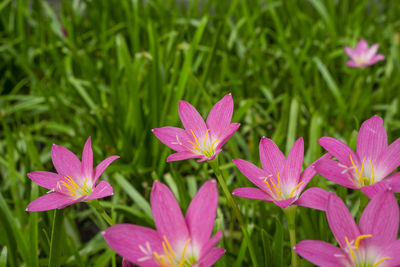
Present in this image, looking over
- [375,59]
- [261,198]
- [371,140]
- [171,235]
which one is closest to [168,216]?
[171,235]

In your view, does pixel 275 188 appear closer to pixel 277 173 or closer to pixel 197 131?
pixel 277 173

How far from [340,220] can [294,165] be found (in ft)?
0.43

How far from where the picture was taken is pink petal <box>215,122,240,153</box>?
608 mm

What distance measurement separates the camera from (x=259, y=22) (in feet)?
7.51

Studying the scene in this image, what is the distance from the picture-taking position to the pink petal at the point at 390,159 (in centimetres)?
60

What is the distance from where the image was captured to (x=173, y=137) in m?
0.69

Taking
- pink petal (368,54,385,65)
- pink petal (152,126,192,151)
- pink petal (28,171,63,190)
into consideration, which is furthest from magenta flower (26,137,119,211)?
pink petal (368,54,385,65)

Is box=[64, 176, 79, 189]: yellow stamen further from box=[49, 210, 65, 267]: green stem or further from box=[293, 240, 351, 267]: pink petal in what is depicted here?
box=[293, 240, 351, 267]: pink petal

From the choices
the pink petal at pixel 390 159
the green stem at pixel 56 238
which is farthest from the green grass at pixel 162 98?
the pink petal at pixel 390 159

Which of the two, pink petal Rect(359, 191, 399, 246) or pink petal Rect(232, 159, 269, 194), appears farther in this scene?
pink petal Rect(232, 159, 269, 194)

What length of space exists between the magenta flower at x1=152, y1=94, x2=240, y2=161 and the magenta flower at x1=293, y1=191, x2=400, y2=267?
0.76 ft

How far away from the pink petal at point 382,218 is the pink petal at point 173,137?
0.31 metres

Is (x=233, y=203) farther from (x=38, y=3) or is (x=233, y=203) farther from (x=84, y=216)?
(x=38, y=3)

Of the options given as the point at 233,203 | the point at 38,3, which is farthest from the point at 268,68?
the point at 233,203
